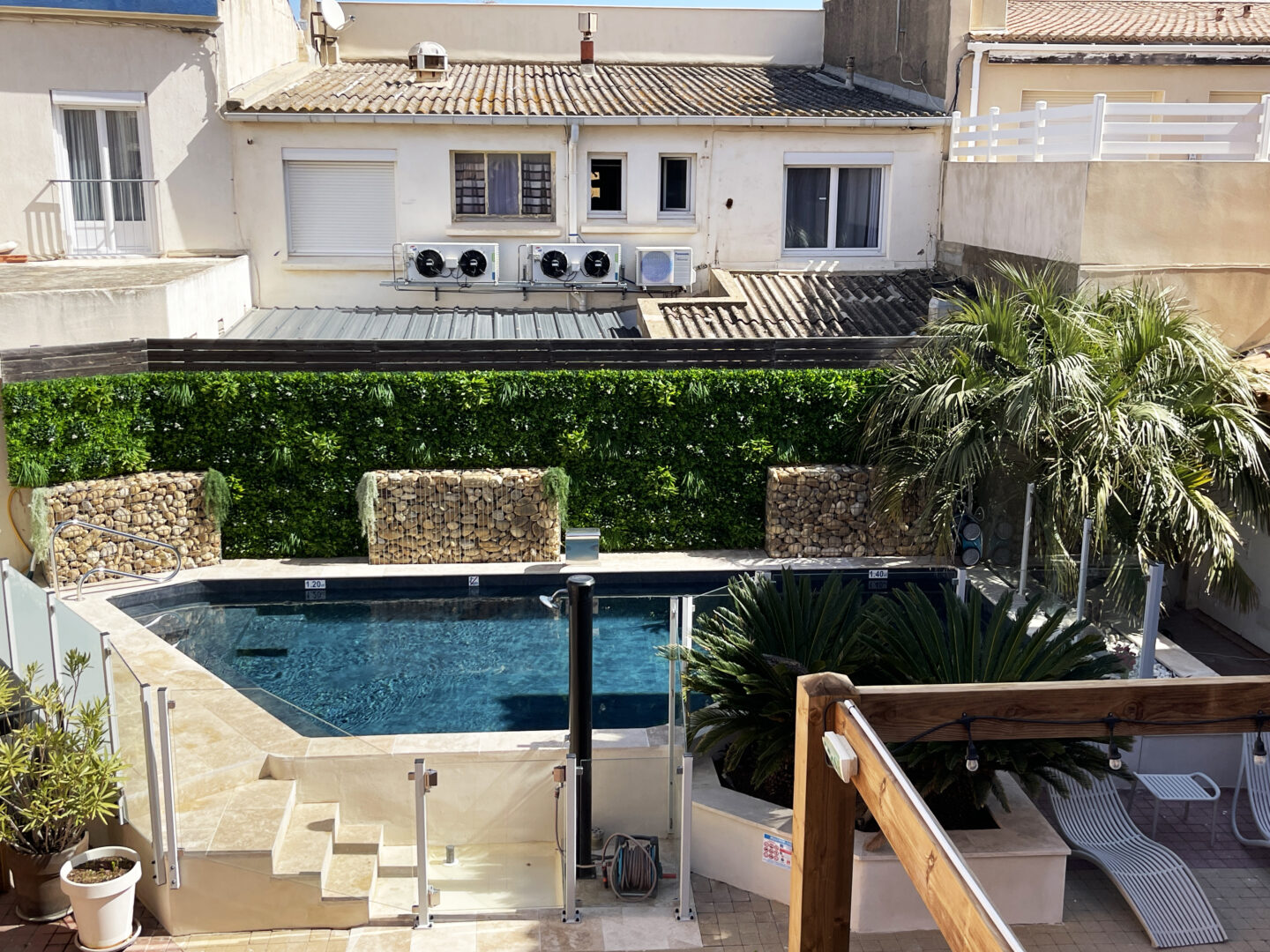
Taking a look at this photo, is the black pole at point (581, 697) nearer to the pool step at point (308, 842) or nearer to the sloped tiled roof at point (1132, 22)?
the pool step at point (308, 842)

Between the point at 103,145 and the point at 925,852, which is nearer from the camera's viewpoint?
the point at 925,852

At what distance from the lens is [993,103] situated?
21.3 meters

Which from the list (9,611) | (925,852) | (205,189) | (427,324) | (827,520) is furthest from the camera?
(205,189)

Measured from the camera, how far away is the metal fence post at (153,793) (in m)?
9.22

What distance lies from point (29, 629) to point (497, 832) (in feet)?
14.4

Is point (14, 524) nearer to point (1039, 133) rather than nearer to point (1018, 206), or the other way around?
point (1018, 206)

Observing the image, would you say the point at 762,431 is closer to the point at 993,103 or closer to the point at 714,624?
the point at 714,624

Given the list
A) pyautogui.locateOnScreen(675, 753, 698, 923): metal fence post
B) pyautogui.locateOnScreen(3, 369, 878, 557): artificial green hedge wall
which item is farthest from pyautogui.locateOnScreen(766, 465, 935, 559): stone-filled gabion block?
pyautogui.locateOnScreen(675, 753, 698, 923): metal fence post

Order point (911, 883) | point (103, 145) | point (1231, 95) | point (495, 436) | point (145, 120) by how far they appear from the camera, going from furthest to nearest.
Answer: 1. point (1231, 95)
2. point (103, 145)
3. point (145, 120)
4. point (495, 436)
5. point (911, 883)

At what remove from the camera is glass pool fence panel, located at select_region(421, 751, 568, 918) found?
9.67 m

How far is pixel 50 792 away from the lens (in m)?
9.18

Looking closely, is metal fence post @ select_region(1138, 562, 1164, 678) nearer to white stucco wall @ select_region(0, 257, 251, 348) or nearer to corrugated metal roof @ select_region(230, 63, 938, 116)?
corrugated metal roof @ select_region(230, 63, 938, 116)

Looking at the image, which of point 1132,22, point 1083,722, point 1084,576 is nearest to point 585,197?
point 1132,22

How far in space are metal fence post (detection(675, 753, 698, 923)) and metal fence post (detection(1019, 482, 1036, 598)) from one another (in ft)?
15.7
